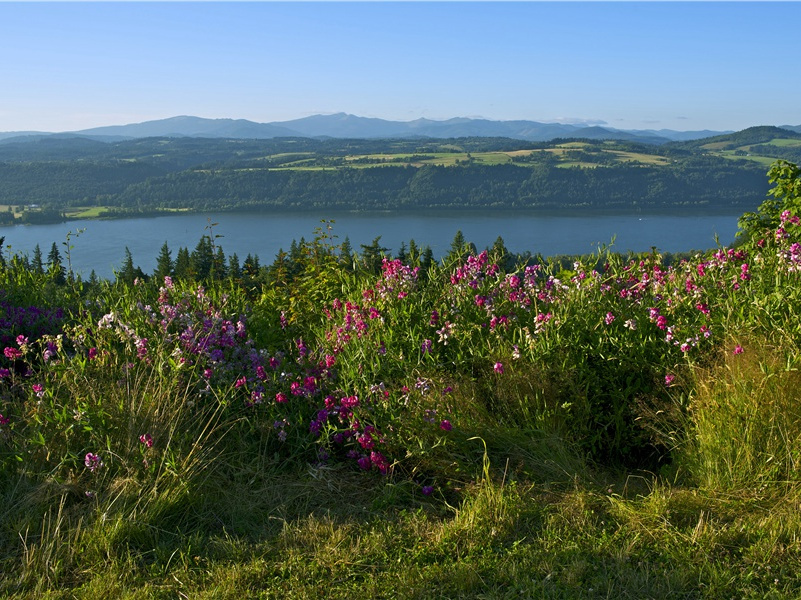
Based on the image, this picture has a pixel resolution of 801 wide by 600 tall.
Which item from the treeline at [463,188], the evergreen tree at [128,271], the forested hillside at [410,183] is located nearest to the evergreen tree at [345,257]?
the evergreen tree at [128,271]

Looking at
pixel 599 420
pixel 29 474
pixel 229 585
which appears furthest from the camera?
pixel 599 420

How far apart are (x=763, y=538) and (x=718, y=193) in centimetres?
11862

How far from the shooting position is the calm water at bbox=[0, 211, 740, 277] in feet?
190

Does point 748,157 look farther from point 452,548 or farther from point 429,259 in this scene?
point 452,548

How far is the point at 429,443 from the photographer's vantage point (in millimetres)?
3229

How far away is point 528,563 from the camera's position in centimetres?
251

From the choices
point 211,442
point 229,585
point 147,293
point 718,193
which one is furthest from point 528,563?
point 718,193

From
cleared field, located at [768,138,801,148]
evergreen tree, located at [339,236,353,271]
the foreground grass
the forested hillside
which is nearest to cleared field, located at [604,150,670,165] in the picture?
the forested hillside

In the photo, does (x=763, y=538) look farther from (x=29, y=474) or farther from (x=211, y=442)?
(x=29, y=474)

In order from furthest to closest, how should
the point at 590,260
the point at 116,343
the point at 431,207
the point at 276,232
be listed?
the point at 431,207 → the point at 276,232 → the point at 590,260 → the point at 116,343

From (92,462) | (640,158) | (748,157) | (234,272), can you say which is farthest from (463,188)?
(92,462)

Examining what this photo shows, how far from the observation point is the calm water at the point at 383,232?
57906mm

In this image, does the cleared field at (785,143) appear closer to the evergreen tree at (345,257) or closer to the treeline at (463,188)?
the treeline at (463,188)

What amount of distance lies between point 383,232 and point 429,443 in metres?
69.0
